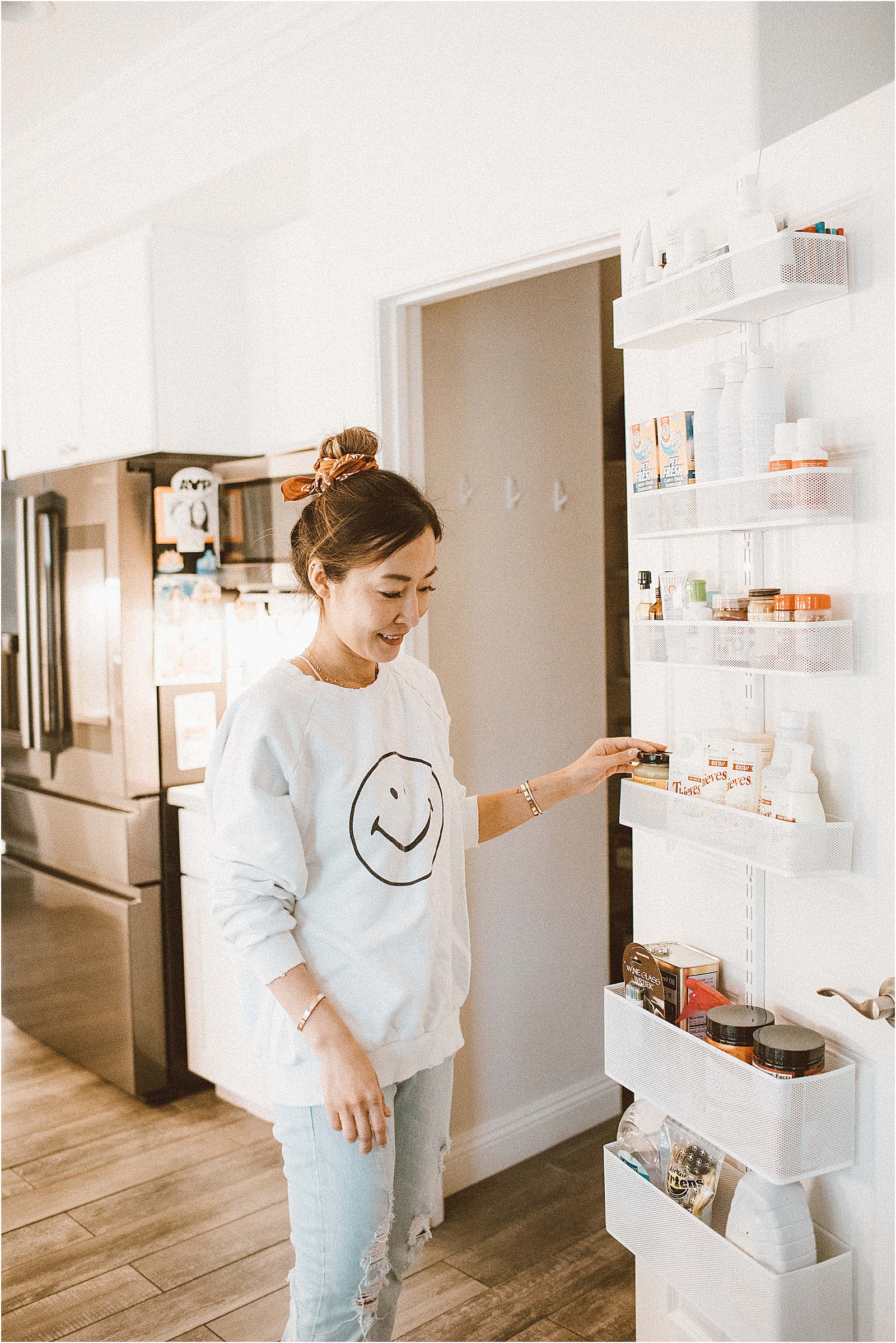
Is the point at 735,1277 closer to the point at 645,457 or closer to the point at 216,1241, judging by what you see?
the point at 645,457

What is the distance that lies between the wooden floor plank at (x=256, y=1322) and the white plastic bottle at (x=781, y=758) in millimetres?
1406

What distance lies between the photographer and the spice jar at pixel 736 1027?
149 cm

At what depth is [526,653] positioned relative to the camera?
9.22 feet

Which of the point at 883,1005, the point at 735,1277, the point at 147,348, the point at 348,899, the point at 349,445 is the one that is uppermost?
the point at 147,348

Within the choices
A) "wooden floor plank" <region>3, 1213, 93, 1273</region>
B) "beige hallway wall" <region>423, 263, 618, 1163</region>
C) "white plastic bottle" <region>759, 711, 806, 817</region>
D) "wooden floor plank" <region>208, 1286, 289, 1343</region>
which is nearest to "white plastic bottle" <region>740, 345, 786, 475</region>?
"white plastic bottle" <region>759, 711, 806, 817</region>

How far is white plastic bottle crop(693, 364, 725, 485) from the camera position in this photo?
1.55 m

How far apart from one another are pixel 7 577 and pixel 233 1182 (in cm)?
198

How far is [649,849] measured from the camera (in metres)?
1.89

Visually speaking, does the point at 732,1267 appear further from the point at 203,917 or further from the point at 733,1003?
the point at 203,917

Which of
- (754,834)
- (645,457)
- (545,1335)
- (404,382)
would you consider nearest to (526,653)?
(404,382)

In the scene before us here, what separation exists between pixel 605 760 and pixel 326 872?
1.90ft

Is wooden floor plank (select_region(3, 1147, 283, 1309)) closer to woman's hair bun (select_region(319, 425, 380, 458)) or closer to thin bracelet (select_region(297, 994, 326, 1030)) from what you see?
thin bracelet (select_region(297, 994, 326, 1030))

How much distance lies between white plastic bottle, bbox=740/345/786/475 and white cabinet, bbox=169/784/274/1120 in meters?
1.88

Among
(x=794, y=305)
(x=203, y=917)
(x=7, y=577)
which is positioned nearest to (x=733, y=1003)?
(x=794, y=305)
